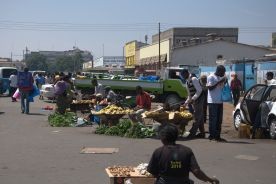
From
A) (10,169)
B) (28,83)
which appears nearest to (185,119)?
(10,169)

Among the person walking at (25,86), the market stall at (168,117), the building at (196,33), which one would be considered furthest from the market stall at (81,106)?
the building at (196,33)

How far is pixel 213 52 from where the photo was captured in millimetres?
61562

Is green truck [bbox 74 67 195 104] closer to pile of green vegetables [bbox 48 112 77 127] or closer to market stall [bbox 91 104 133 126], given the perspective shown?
pile of green vegetables [bbox 48 112 77 127]

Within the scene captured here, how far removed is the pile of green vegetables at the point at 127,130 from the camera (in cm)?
1427

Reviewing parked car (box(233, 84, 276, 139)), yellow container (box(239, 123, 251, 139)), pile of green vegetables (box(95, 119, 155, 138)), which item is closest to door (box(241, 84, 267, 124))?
parked car (box(233, 84, 276, 139))

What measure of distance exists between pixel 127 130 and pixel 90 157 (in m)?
3.66

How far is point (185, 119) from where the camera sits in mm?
13906

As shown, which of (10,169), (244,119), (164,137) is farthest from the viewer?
(244,119)

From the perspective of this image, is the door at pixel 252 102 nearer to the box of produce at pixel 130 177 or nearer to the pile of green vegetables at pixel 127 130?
the pile of green vegetables at pixel 127 130

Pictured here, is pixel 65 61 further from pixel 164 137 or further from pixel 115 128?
pixel 164 137

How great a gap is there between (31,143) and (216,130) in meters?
4.61

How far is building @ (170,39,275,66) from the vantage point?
6138cm

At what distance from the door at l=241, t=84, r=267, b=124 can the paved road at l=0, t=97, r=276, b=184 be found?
89cm

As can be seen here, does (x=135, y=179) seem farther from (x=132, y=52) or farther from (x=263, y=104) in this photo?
(x=132, y=52)
